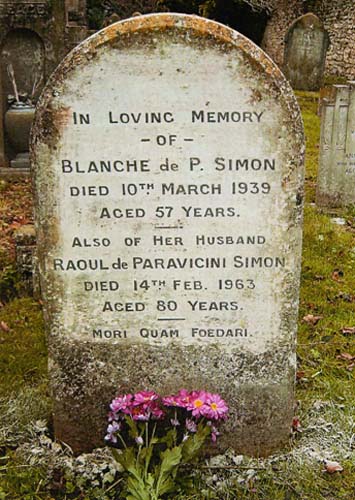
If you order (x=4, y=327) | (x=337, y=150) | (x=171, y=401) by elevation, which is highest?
(x=337, y=150)

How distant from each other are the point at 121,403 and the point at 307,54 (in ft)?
51.5

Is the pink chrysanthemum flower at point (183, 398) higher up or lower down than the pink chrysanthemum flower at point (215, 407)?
higher up

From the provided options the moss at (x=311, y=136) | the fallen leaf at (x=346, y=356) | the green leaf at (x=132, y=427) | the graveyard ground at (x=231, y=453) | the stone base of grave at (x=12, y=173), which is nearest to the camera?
the green leaf at (x=132, y=427)

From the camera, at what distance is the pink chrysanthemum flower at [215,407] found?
3.19 metres

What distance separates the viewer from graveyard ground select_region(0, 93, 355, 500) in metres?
3.23

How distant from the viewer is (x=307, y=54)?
17.6 meters

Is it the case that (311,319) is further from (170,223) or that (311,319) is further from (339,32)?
(339,32)

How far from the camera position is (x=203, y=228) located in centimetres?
318

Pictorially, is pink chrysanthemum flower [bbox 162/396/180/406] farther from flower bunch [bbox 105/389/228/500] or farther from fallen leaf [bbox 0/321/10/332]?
fallen leaf [bbox 0/321/10/332]

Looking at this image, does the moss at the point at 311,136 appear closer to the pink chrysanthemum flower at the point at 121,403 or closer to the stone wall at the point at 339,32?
the stone wall at the point at 339,32

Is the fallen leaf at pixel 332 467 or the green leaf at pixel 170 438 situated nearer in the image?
the green leaf at pixel 170 438

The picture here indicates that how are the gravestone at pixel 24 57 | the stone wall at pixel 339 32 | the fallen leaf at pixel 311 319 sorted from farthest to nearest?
the stone wall at pixel 339 32, the gravestone at pixel 24 57, the fallen leaf at pixel 311 319

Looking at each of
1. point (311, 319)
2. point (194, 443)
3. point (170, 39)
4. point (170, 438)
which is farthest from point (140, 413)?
point (311, 319)

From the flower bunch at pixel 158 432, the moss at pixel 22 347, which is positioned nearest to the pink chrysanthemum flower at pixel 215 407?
the flower bunch at pixel 158 432
